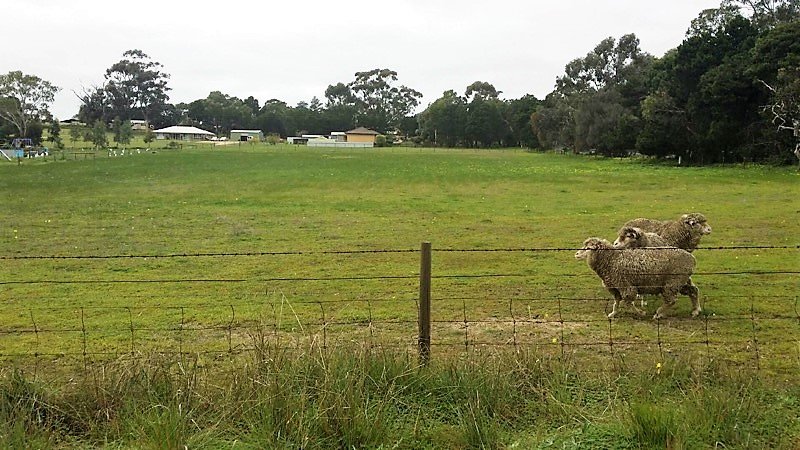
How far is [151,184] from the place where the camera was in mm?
35312

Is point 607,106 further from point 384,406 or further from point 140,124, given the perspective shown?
point 140,124

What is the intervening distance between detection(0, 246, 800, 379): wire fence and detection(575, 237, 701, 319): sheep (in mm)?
300

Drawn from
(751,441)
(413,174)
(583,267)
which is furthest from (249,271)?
(413,174)

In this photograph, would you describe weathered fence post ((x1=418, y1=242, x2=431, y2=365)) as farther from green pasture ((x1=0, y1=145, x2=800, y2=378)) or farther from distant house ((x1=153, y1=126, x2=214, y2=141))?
distant house ((x1=153, y1=126, x2=214, y2=141))

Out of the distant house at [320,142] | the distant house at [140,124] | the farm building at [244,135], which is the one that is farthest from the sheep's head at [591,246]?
the distant house at [140,124]

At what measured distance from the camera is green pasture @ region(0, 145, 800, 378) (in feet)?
27.9

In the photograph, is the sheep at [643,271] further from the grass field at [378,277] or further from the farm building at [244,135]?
the farm building at [244,135]

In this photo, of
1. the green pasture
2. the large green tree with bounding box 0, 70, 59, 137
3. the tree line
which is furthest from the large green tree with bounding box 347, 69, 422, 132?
the green pasture

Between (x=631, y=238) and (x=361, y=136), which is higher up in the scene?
(x=361, y=136)

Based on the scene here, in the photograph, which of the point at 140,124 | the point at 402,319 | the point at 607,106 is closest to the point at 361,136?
the point at 140,124

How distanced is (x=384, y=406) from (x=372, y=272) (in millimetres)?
8214

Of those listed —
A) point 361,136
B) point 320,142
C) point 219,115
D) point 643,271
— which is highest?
point 219,115

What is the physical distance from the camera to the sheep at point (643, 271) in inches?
364

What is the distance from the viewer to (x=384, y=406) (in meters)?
5.06
